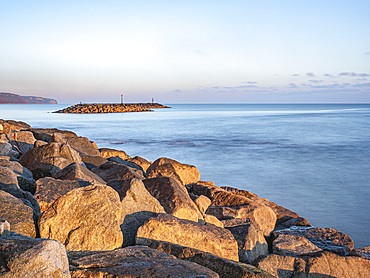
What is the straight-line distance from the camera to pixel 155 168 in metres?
8.27

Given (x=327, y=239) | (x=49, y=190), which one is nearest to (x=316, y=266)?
(x=327, y=239)

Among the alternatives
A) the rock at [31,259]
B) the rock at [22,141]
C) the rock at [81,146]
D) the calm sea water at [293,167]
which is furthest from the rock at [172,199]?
the rock at [22,141]

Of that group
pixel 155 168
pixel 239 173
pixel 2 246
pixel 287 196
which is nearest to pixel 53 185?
pixel 2 246

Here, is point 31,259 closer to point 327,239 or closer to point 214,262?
point 214,262

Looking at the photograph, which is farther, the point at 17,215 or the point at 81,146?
the point at 81,146

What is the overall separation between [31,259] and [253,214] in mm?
5051

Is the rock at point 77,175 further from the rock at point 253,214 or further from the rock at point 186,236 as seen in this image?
the rock at point 253,214

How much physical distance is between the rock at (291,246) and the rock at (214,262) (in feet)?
5.76

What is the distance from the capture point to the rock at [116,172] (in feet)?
21.8

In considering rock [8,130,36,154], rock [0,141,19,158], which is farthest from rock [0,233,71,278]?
rock [8,130,36,154]

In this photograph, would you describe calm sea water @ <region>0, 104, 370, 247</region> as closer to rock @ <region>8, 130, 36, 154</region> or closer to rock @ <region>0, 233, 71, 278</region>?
rock @ <region>0, 233, 71, 278</region>

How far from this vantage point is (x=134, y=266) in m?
2.86

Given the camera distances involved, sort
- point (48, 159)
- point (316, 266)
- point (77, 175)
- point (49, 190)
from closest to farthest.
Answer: point (316, 266) → point (49, 190) → point (77, 175) → point (48, 159)

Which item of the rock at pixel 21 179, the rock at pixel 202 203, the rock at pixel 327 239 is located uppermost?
the rock at pixel 21 179
